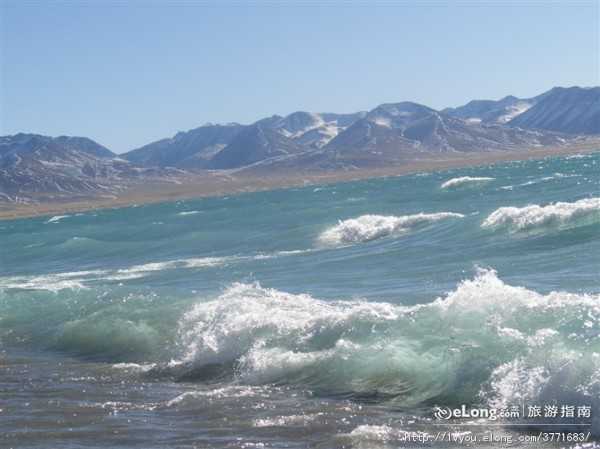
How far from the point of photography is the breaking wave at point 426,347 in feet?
35.5

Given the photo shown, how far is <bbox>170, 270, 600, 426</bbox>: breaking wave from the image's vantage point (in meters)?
10.8

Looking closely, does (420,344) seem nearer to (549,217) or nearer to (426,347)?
(426,347)

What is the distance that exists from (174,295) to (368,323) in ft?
27.3

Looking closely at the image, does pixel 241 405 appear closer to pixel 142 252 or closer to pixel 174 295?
pixel 174 295

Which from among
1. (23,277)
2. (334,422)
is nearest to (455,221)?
(23,277)

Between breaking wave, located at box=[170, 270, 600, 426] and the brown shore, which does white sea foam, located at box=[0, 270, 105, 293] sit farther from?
the brown shore

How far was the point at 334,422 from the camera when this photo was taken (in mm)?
10484

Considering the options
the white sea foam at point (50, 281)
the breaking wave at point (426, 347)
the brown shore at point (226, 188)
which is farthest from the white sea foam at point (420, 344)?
the brown shore at point (226, 188)

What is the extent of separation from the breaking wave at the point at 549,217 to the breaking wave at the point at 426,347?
12843 mm

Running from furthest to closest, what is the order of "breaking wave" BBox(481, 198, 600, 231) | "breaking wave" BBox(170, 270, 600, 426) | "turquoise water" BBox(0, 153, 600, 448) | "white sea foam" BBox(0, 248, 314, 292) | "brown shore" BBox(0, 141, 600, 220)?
1. "brown shore" BBox(0, 141, 600, 220)
2. "white sea foam" BBox(0, 248, 314, 292)
3. "breaking wave" BBox(481, 198, 600, 231)
4. "breaking wave" BBox(170, 270, 600, 426)
5. "turquoise water" BBox(0, 153, 600, 448)

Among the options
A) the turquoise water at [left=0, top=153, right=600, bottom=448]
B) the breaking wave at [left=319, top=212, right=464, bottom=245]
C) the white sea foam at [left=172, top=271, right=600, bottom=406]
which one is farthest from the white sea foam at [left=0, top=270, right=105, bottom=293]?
the white sea foam at [left=172, top=271, right=600, bottom=406]

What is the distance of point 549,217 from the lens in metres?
28.1

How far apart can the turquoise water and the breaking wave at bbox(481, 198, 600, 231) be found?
10 centimetres

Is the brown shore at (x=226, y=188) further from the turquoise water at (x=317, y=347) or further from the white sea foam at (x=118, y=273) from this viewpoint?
the turquoise water at (x=317, y=347)
